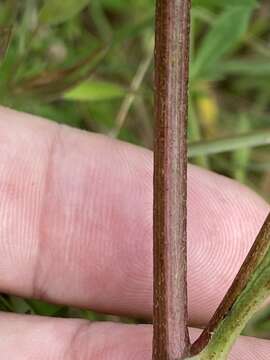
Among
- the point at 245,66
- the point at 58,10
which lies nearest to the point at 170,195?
the point at 58,10

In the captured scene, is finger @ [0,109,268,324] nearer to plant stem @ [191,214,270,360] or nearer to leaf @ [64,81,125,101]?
leaf @ [64,81,125,101]

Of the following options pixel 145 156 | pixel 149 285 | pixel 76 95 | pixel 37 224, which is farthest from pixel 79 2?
pixel 149 285

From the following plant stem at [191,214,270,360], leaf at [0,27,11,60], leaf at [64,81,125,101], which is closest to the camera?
plant stem at [191,214,270,360]

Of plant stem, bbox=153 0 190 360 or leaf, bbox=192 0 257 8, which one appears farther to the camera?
leaf, bbox=192 0 257 8

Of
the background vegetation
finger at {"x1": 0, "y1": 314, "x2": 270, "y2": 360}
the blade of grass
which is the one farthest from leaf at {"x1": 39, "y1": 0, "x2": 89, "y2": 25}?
finger at {"x1": 0, "y1": 314, "x2": 270, "y2": 360}

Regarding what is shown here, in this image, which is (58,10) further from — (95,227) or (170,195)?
(170,195)

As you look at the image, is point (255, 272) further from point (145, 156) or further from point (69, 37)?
point (69, 37)
